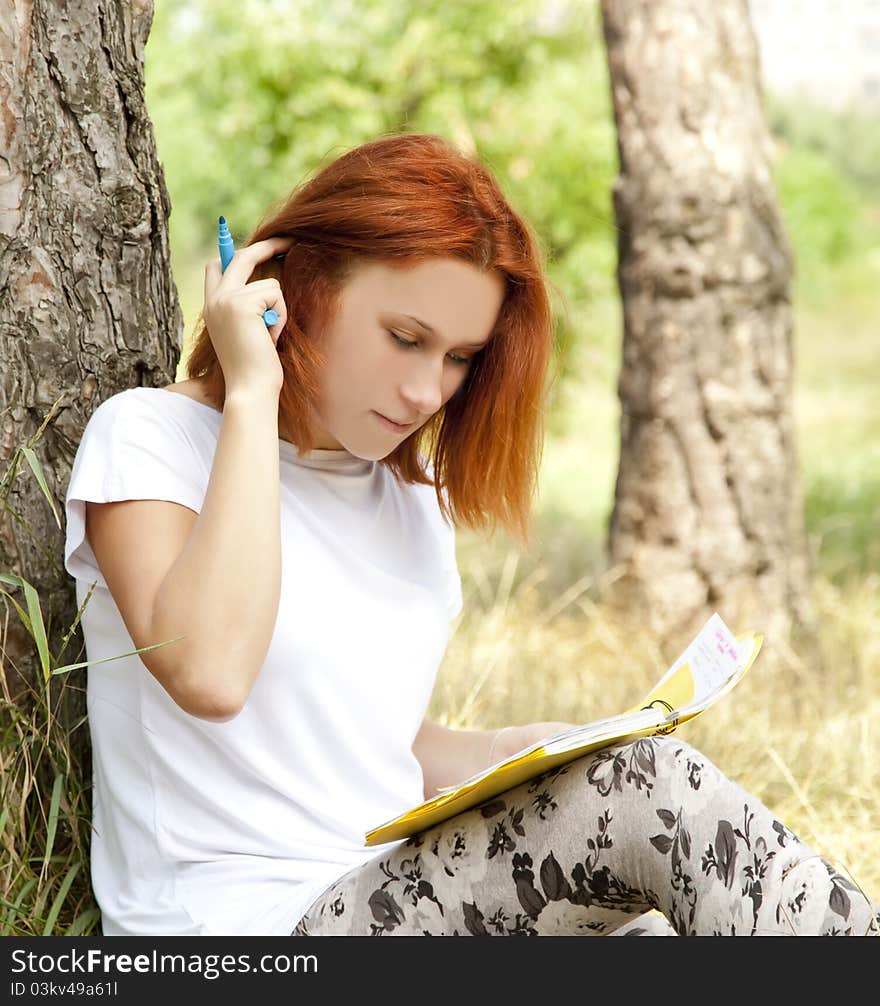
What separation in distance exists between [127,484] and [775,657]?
3242 mm

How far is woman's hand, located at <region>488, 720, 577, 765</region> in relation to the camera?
7.77 ft

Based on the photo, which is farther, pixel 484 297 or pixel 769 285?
pixel 769 285

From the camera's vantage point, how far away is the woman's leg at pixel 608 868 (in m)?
1.70

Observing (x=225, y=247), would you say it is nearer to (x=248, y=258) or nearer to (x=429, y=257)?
(x=248, y=258)

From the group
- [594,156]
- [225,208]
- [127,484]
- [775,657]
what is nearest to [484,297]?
[127,484]

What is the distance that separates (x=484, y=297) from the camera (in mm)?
2174

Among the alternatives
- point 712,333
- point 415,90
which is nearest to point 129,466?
point 712,333

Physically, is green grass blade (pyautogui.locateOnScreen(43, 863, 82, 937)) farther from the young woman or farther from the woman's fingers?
the woman's fingers

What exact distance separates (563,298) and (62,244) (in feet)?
3.06

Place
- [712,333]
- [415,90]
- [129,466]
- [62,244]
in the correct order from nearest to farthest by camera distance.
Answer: [129,466] < [62,244] < [712,333] < [415,90]

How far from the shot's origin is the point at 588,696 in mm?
4062

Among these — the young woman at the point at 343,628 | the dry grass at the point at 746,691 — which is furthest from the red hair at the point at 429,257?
the dry grass at the point at 746,691

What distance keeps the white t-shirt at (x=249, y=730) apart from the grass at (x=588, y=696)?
0.46 feet
